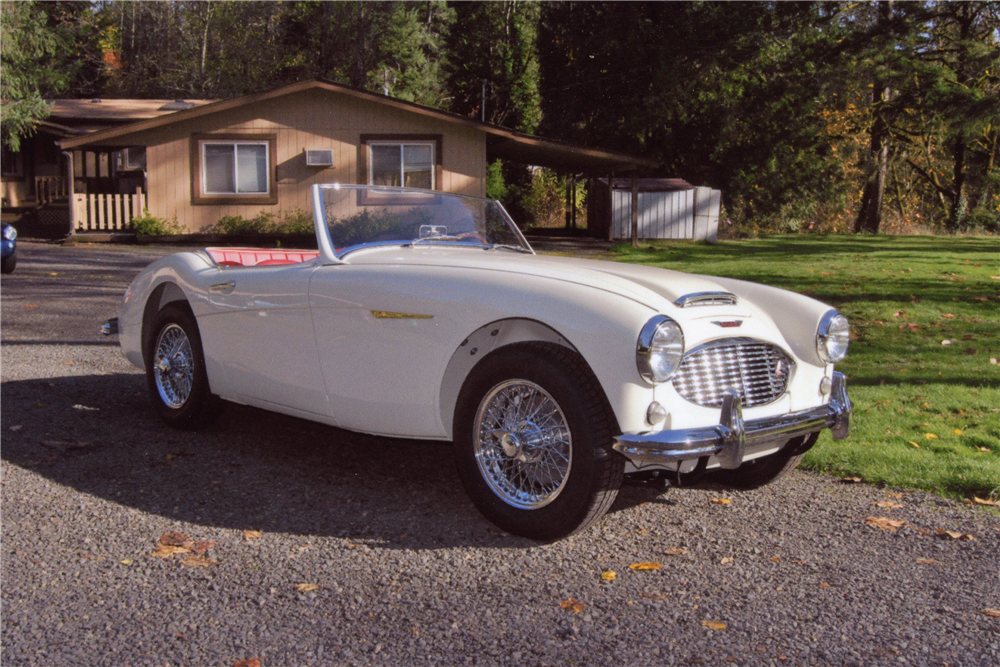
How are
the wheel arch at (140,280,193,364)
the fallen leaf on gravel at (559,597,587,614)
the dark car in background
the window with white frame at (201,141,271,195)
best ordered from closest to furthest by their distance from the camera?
the fallen leaf on gravel at (559,597,587,614) → the wheel arch at (140,280,193,364) → the dark car in background → the window with white frame at (201,141,271,195)

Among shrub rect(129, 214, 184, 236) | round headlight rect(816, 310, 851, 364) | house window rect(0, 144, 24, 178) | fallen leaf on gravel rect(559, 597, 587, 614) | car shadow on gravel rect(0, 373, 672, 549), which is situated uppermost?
house window rect(0, 144, 24, 178)

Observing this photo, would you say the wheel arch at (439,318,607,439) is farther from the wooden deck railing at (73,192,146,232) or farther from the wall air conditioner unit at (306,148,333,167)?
the wooden deck railing at (73,192,146,232)

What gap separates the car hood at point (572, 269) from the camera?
3688 millimetres

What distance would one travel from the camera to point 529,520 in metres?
3.63

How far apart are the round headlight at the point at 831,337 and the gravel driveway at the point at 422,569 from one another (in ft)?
2.40

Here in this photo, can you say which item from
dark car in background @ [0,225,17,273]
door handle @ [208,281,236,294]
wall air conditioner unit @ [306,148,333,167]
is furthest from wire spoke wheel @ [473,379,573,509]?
wall air conditioner unit @ [306,148,333,167]

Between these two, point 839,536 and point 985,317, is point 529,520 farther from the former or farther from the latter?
point 985,317

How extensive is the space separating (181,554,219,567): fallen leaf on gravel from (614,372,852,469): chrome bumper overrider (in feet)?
5.35

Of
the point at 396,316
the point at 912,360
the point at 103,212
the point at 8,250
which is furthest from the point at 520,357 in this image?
the point at 103,212

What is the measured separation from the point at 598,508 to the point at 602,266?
134cm

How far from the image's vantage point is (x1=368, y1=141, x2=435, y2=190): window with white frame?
2233 centimetres

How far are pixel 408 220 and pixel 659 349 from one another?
2062 mm

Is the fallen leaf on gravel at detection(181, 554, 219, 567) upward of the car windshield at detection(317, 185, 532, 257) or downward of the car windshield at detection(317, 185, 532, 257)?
downward

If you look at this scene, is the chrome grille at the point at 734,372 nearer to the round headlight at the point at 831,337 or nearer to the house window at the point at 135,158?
the round headlight at the point at 831,337
